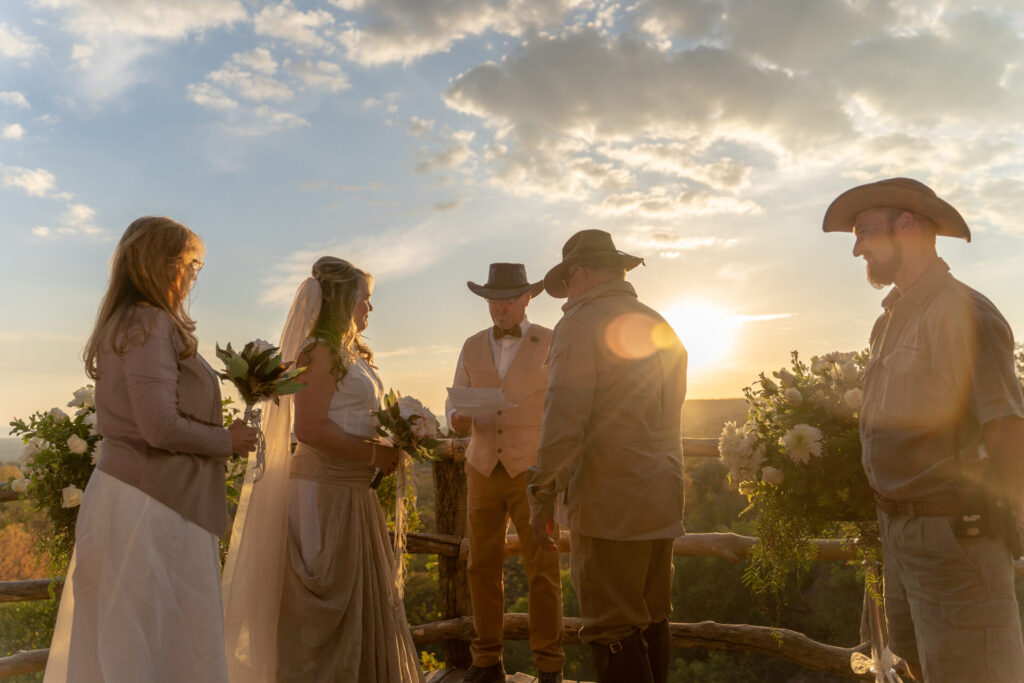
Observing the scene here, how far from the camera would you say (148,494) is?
2.86 m

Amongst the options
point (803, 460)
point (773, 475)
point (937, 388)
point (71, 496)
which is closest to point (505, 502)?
point (773, 475)

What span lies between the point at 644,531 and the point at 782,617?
53.3 ft

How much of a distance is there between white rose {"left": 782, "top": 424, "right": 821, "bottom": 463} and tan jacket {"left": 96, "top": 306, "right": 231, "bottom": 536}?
103 inches

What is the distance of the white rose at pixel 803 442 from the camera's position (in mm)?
3520

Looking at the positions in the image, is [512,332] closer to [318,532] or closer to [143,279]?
[318,532]

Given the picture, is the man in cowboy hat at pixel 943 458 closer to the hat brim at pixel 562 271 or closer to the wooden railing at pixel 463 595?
the hat brim at pixel 562 271

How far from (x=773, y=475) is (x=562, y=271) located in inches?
58.0

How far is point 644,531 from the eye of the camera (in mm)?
3250

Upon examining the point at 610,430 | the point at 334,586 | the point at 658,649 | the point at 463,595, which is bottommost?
the point at 463,595

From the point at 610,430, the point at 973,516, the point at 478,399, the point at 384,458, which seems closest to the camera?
the point at 973,516

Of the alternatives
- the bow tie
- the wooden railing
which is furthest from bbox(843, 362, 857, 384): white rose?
the bow tie

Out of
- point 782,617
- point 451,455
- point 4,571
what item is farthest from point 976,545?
point 782,617

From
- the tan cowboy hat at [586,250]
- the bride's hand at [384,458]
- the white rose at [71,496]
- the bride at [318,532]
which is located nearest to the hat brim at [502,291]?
the tan cowboy hat at [586,250]

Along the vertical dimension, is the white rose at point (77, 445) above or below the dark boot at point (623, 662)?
above
